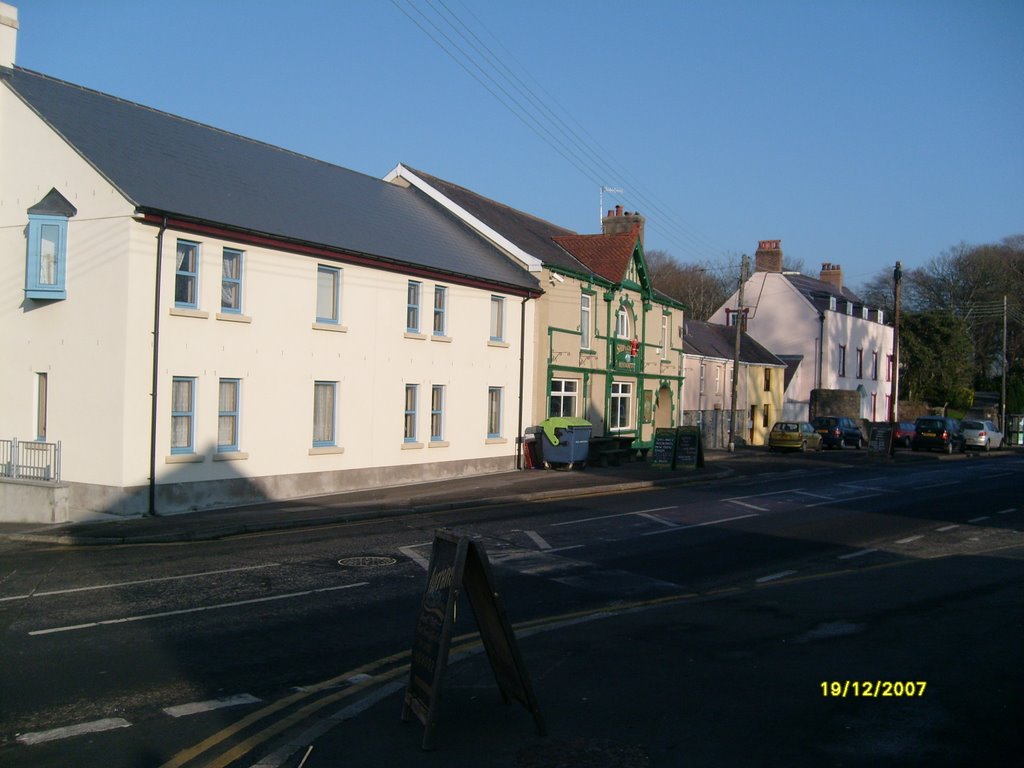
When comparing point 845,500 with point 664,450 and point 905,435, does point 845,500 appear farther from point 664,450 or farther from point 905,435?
point 905,435

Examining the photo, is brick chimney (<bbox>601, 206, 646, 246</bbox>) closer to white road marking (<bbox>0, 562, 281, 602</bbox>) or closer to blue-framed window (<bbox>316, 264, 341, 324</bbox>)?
blue-framed window (<bbox>316, 264, 341, 324</bbox>)

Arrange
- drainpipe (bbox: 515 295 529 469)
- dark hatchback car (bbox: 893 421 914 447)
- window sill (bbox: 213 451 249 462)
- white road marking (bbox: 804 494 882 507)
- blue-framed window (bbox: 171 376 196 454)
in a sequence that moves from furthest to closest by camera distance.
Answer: dark hatchback car (bbox: 893 421 914 447), drainpipe (bbox: 515 295 529 469), white road marking (bbox: 804 494 882 507), window sill (bbox: 213 451 249 462), blue-framed window (bbox: 171 376 196 454)

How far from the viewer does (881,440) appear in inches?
1677

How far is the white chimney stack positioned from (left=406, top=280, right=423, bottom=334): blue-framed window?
35.9 feet

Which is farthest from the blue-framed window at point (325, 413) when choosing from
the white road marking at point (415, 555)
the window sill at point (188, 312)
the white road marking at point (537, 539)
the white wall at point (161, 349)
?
the white road marking at point (415, 555)

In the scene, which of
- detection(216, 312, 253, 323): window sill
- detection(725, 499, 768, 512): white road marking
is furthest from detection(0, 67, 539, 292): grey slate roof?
detection(725, 499, 768, 512): white road marking

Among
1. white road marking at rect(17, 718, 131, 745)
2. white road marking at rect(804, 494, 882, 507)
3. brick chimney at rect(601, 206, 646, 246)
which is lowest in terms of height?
white road marking at rect(804, 494, 882, 507)

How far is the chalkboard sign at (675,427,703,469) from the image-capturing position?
3188 cm

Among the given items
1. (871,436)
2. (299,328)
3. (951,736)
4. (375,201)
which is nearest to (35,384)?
(299,328)

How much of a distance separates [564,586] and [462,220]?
73.2ft

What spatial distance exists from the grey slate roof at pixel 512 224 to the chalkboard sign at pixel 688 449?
22.6ft

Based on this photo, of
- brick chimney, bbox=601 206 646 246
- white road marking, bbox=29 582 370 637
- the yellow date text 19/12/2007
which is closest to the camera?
the yellow date text 19/12/2007

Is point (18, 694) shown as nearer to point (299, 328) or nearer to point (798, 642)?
point (798, 642)

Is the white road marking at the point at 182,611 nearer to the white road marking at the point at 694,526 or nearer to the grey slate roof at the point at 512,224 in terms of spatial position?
the white road marking at the point at 694,526
